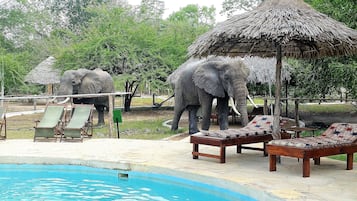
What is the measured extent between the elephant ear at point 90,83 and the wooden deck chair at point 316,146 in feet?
35.1

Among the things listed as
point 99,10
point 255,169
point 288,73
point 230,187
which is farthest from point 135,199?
point 99,10

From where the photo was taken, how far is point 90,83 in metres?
17.3

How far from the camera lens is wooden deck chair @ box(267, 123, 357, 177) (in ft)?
23.0

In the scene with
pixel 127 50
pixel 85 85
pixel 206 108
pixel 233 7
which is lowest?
pixel 206 108

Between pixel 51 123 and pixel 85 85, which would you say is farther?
pixel 85 85

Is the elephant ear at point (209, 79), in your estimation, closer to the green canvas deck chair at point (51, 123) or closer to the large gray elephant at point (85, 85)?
the green canvas deck chair at point (51, 123)

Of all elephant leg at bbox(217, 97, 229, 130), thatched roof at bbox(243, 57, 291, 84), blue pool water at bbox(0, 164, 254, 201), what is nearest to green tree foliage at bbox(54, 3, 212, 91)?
thatched roof at bbox(243, 57, 291, 84)

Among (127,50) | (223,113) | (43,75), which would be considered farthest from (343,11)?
(43,75)

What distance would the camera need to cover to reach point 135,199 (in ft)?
23.7

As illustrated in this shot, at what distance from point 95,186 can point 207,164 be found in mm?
1876

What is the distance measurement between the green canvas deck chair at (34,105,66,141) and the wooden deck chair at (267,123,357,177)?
5858 mm

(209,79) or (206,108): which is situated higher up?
(209,79)

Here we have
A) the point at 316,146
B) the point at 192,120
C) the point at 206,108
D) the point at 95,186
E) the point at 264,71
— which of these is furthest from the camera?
the point at 264,71

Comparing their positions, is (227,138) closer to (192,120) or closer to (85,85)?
(192,120)
